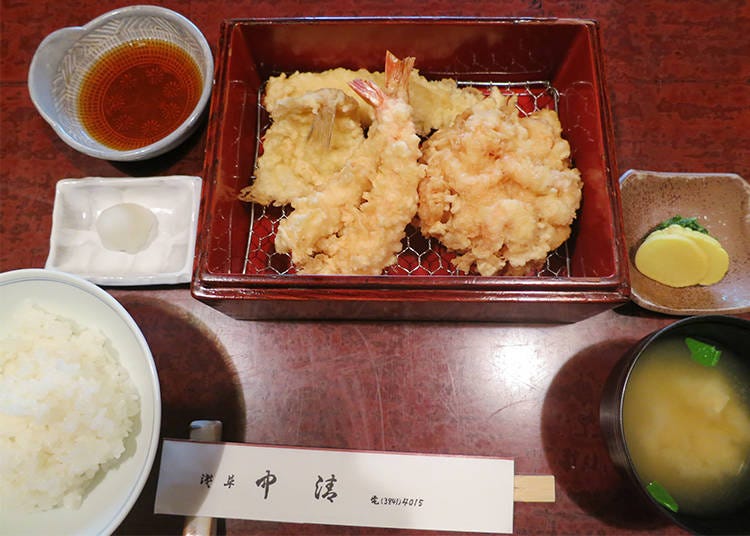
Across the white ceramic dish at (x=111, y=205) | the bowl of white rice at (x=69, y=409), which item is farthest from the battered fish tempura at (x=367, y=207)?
the bowl of white rice at (x=69, y=409)

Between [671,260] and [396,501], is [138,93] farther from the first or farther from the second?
[671,260]

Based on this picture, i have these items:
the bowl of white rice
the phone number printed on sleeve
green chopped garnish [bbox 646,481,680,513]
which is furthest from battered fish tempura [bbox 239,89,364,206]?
green chopped garnish [bbox 646,481,680,513]

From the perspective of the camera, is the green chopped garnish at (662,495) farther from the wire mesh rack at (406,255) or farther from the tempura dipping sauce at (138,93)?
the tempura dipping sauce at (138,93)

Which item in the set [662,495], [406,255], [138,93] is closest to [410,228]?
[406,255]

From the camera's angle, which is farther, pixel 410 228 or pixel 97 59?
pixel 97 59

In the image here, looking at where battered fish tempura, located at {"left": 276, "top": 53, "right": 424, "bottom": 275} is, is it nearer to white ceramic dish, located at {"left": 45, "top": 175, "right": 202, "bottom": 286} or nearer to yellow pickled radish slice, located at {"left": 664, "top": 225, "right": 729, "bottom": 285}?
white ceramic dish, located at {"left": 45, "top": 175, "right": 202, "bottom": 286}

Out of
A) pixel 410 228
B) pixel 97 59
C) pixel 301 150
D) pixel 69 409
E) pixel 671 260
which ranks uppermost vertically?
pixel 97 59
